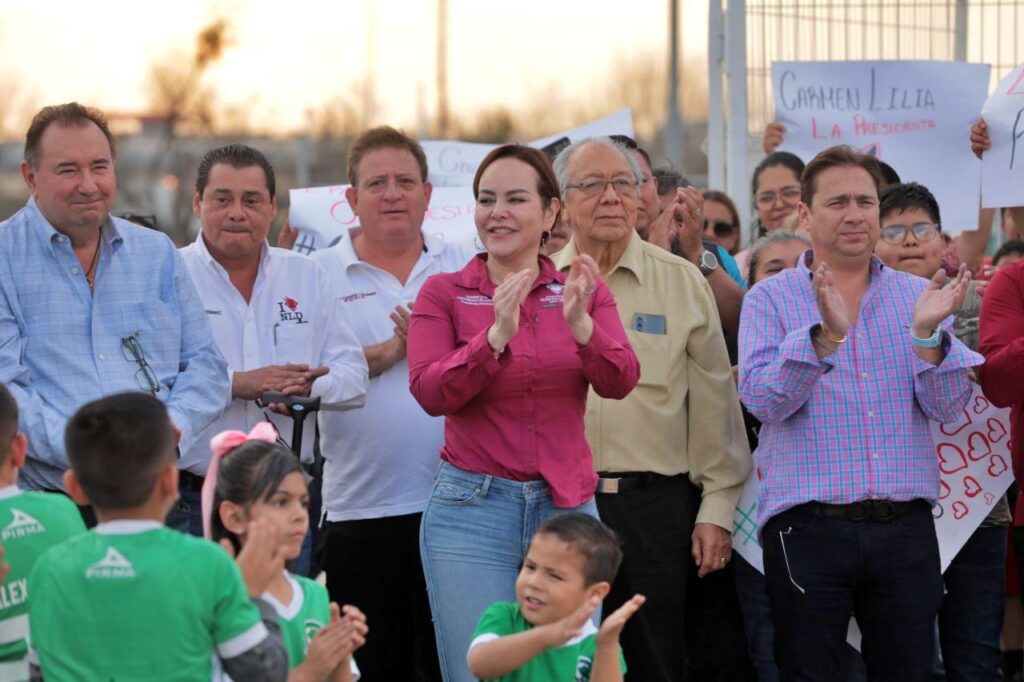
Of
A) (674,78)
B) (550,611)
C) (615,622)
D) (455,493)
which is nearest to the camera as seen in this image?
(615,622)

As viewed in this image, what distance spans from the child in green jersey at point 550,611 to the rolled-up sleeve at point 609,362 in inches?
20.7

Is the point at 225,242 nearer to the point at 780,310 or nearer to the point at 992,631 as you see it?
the point at 780,310

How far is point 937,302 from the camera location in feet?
16.9

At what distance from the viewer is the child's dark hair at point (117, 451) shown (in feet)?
11.8

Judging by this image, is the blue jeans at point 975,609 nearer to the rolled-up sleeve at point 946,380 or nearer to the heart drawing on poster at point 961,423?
the heart drawing on poster at point 961,423

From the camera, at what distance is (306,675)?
387cm

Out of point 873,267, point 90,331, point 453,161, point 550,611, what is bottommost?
point 550,611

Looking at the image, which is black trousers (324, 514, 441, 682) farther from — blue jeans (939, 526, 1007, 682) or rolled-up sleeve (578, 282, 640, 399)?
blue jeans (939, 526, 1007, 682)

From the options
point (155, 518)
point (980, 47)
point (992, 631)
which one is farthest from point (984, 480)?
point (980, 47)

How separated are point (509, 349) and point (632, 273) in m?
1.01

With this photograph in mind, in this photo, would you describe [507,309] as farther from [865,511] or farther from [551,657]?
[865,511]

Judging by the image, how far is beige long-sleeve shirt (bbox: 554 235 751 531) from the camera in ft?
18.3

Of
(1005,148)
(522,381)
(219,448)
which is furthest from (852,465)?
(219,448)

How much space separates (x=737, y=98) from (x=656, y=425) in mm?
4418
